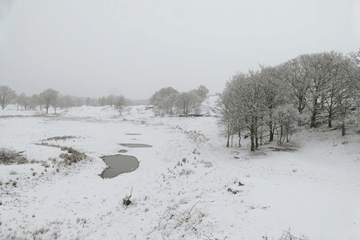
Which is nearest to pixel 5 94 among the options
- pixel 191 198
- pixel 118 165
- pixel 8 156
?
pixel 8 156

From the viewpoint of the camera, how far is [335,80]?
71.3 ft

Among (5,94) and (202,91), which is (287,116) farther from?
(5,94)

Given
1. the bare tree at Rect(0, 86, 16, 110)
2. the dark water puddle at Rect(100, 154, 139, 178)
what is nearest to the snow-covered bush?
the dark water puddle at Rect(100, 154, 139, 178)

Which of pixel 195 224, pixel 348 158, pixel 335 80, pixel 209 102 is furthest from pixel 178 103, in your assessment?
pixel 195 224

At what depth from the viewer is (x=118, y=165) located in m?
19.3

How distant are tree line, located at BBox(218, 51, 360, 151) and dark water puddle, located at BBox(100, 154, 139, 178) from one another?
1530 centimetres

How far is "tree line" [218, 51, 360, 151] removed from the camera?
67.9ft

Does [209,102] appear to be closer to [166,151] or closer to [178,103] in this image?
[178,103]

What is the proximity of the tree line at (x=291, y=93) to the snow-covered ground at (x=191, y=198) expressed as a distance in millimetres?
4133

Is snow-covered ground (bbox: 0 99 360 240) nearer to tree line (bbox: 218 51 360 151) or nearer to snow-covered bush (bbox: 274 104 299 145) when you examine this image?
snow-covered bush (bbox: 274 104 299 145)

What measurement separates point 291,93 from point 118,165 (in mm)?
26745

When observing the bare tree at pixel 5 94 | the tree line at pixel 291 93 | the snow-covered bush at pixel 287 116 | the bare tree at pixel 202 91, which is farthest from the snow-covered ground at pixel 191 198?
the bare tree at pixel 5 94

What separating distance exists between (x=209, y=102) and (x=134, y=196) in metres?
80.1

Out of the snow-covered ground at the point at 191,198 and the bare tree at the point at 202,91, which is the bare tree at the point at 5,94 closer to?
the snow-covered ground at the point at 191,198
